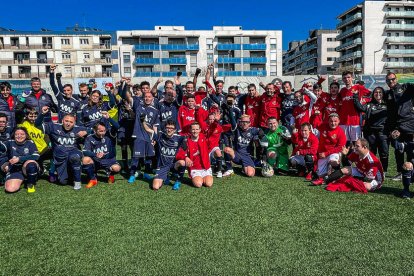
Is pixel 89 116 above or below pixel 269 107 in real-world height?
below

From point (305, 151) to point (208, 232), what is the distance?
362cm

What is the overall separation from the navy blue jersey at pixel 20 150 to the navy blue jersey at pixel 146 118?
192cm

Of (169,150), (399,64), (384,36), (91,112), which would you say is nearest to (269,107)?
(169,150)

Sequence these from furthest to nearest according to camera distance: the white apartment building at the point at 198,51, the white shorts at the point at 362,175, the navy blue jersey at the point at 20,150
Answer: the white apartment building at the point at 198,51 → the navy blue jersey at the point at 20,150 → the white shorts at the point at 362,175

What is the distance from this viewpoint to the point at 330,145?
6652mm

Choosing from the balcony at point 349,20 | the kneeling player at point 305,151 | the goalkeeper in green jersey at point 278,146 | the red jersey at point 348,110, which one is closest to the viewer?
the kneeling player at point 305,151

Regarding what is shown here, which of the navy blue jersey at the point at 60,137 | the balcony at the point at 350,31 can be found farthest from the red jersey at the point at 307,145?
the balcony at the point at 350,31

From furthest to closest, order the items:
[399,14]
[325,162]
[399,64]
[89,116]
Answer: [399,14] → [399,64] → [89,116] → [325,162]

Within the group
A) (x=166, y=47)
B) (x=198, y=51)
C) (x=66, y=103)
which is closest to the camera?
(x=66, y=103)

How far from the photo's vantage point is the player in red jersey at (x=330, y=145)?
254 inches

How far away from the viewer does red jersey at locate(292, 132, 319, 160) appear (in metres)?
6.84

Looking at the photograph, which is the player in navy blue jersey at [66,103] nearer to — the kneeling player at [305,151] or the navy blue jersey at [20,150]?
the navy blue jersey at [20,150]

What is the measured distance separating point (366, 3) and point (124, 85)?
65.3 m

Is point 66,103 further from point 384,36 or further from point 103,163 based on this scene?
point 384,36
